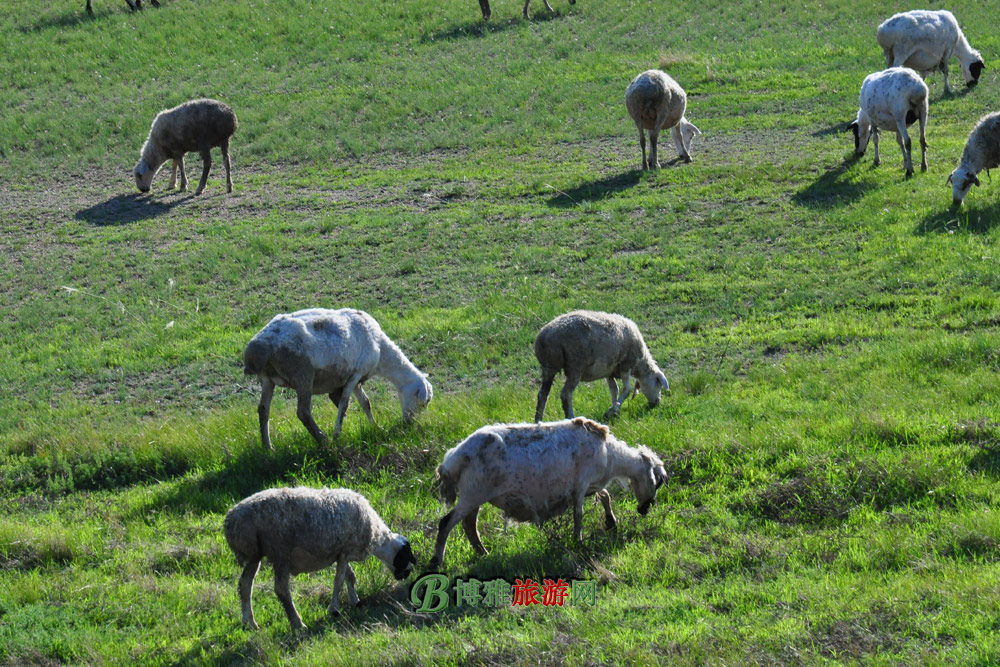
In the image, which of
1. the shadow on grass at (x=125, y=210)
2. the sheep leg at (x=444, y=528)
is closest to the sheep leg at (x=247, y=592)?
the sheep leg at (x=444, y=528)

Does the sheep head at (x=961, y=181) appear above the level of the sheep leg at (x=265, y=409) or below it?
above

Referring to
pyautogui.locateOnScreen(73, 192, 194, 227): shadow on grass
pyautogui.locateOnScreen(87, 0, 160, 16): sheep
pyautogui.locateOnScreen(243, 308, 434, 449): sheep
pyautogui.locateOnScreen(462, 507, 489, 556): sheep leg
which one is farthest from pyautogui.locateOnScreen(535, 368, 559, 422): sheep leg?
pyautogui.locateOnScreen(87, 0, 160, 16): sheep

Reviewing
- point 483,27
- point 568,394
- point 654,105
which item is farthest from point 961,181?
point 483,27

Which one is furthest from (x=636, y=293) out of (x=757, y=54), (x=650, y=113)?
(x=757, y=54)

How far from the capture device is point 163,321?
15742 mm

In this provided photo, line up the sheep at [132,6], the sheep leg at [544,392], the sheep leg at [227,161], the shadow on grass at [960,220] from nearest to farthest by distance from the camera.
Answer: the sheep leg at [544,392] < the shadow on grass at [960,220] < the sheep leg at [227,161] < the sheep at [132,6]

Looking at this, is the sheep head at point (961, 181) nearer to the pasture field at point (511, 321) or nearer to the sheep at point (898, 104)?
the pasture field at point (511, 321)

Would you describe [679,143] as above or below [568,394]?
above

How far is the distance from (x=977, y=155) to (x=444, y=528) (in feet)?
38.9

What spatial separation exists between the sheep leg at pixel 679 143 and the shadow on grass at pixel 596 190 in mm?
1190

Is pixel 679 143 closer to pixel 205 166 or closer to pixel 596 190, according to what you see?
pixel 596 190

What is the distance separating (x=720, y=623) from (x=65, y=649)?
4.19 m

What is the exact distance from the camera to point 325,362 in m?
10.6

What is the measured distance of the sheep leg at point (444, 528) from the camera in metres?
7.68
